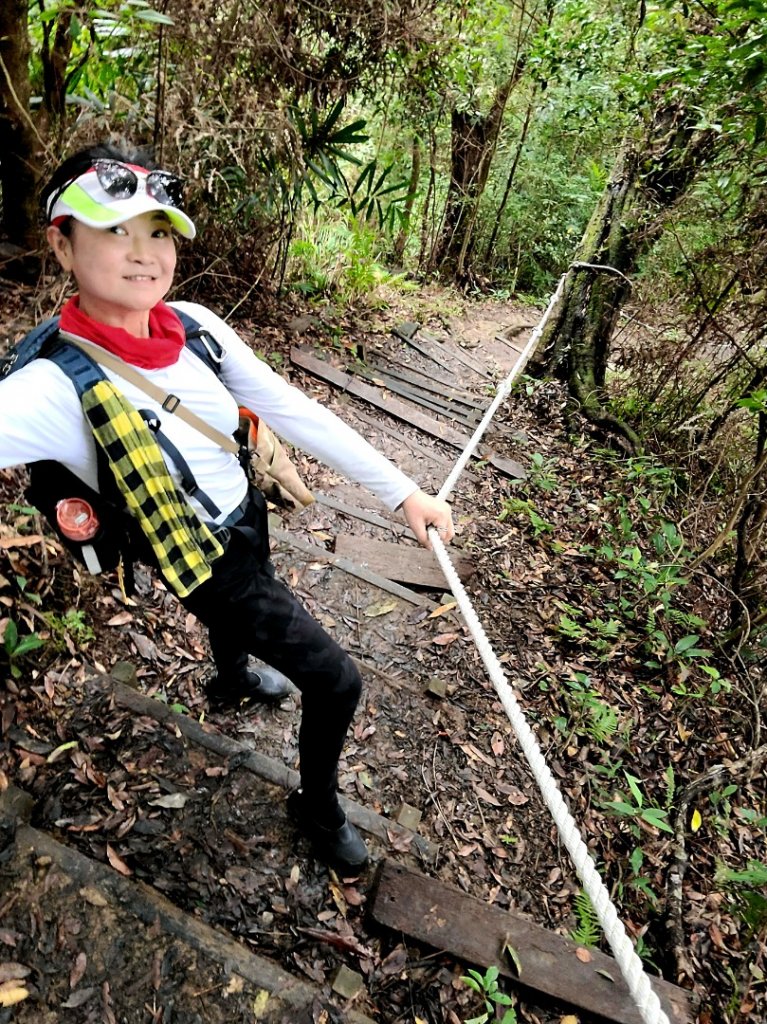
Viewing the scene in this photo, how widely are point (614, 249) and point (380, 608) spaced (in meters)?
4.85

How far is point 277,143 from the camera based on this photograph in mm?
4902

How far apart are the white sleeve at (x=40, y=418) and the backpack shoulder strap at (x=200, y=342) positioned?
41 centimetres

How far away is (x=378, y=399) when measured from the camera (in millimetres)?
6211

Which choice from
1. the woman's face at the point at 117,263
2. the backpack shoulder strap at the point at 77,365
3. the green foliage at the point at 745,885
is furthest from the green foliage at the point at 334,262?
the green foliage at the point at 745,885

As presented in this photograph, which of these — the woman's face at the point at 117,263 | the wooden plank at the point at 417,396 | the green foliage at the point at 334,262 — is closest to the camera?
the woman's face at the point at 117,263

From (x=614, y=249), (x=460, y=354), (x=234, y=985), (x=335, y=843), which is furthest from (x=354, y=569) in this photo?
(x=460, y=354)

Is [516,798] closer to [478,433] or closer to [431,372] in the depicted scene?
[478,433]

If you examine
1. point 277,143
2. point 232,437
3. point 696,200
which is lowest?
point 232,437

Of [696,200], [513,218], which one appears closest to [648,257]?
[696,200]

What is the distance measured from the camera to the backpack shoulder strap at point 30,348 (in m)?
1.48

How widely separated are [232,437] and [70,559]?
4.67 ft

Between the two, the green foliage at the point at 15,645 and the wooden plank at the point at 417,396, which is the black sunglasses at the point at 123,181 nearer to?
the green foliage at the point at 15,645

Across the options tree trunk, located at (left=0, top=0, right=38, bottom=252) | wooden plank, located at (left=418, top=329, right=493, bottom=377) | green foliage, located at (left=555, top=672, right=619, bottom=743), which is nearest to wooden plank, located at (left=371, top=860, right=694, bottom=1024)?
green foliage, located at (left=555, top=672, right=619, bottom=743)

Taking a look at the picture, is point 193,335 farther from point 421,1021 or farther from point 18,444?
point 421,1021
